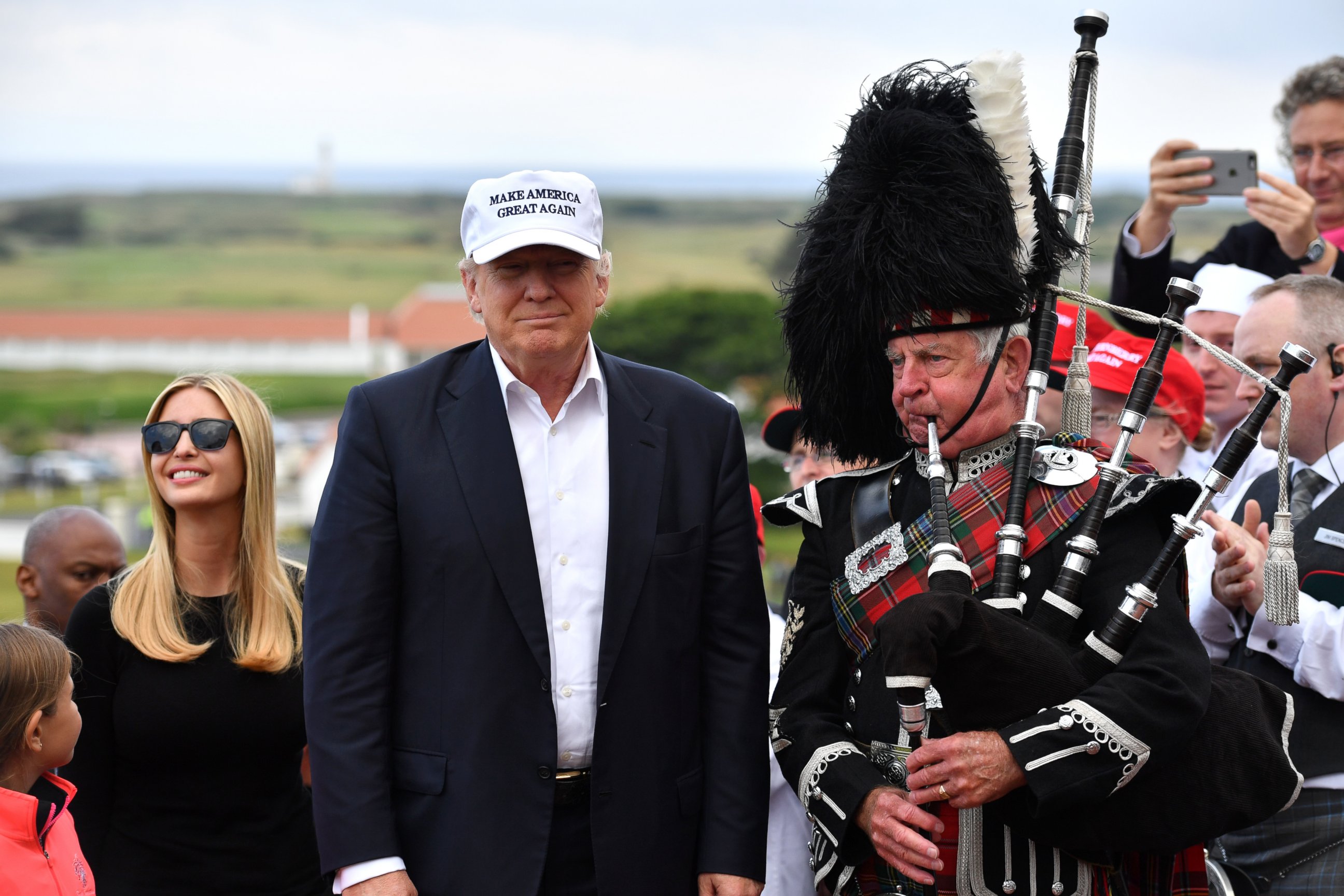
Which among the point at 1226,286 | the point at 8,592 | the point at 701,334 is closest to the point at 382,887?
the point at 1226,286

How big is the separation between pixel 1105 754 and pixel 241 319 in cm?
10578

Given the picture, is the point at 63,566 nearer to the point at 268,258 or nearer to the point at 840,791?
the point at 840,791

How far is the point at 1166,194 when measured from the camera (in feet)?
15.9

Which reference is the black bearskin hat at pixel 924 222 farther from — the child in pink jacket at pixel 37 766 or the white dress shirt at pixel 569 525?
the child in pink jacket at pixel 37 766

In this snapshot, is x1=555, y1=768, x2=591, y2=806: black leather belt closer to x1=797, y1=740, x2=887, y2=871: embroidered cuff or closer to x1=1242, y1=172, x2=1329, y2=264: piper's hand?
x1=797, y1=740, x2=887, y2=871: embroidered cuff

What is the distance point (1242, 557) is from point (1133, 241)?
1.72m

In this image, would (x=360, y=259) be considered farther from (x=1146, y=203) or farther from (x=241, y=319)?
(x=1146, y=203)

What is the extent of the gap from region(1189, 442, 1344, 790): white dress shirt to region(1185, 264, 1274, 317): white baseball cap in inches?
47.3

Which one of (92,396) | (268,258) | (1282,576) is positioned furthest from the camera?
(268,258)

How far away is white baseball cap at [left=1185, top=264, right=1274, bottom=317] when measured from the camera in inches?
190

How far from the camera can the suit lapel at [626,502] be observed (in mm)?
3021

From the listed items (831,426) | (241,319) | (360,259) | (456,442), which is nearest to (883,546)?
(831,426)

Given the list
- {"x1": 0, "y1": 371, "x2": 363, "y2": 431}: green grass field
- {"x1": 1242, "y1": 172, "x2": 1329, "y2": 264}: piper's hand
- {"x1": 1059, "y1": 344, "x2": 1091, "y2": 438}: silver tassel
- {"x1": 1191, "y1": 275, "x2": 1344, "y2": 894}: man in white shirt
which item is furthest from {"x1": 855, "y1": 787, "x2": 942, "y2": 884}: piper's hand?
{"x1": 0, "y1": 371, "x2": 363, "y2": 431}: green grass field

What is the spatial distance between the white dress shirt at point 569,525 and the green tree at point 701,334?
68.7m
